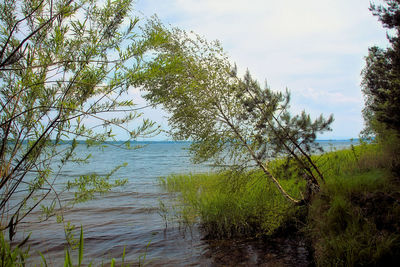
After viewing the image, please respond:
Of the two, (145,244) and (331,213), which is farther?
(145,244)

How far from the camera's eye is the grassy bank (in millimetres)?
4297

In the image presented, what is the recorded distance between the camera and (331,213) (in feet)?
16.1

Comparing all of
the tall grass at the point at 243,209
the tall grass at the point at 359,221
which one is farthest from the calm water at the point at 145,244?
the tall grass at the point at 359,221

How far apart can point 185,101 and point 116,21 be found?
3.67 m

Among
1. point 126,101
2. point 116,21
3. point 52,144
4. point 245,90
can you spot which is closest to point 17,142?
point 52,144

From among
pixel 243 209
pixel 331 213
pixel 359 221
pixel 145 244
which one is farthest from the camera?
pixel 145 244

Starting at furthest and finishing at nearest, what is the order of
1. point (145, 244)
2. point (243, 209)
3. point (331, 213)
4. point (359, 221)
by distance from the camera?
point (145, 244)
point (243, 209)
point (331, 213)
point (359, 221)

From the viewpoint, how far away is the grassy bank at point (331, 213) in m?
4.30

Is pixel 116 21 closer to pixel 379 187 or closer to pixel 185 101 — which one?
pixel 185 101

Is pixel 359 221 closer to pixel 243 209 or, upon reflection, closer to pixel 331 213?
pixel 331 213

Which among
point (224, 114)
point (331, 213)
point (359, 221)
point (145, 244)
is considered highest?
point (224, 114)

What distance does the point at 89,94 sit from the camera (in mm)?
3771

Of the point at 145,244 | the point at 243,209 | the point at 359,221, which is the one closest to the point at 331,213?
the point at 359,221

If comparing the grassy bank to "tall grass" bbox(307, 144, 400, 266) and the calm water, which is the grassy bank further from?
the calm water
